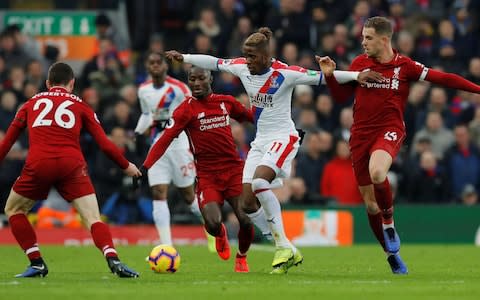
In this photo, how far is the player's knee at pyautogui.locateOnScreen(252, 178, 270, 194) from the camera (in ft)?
46.2

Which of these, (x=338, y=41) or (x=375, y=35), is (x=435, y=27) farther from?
(x=375, y=35)

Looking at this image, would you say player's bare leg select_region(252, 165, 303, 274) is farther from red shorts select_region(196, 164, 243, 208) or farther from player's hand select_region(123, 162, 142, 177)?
player's hand select_region(123, 162, 142, 177)

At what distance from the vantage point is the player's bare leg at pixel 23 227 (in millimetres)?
13281

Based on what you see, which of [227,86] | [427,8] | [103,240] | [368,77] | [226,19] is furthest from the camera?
[427,8]

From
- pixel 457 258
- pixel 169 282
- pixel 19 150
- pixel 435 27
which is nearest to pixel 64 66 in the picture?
pixel 169 282

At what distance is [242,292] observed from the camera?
459 inches

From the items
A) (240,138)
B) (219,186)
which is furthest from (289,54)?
(219,186)

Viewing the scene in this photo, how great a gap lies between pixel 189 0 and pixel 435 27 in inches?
219

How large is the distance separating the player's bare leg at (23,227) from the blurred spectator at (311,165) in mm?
10661

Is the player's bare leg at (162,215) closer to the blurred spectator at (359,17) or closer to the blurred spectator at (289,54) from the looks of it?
the blurred spectator at (289,54)

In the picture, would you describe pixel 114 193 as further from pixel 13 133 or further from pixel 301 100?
pixel 13 133

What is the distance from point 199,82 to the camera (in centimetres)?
1522

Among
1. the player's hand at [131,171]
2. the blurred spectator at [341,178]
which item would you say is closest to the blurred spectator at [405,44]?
the blurred spectator at [341,178]

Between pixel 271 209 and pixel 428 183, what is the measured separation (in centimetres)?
961
